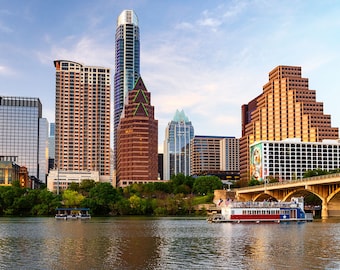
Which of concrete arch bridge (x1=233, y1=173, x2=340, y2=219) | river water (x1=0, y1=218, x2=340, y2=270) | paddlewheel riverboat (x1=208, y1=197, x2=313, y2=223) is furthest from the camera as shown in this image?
paddlewheel riverboat (x1=208, y1=197, x2=313, y2=223)

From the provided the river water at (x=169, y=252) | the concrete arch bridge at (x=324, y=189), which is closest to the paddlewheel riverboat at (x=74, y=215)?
the concrete arch bridge at (x=324, y=189)

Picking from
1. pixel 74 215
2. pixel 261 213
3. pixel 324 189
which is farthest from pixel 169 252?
pixel 74 215

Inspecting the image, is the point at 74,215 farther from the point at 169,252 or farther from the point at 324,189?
the point at 169,252

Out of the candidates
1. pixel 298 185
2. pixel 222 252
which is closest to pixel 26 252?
pixel 222 252

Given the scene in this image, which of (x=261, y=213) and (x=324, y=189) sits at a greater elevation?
(x=324, y=189)

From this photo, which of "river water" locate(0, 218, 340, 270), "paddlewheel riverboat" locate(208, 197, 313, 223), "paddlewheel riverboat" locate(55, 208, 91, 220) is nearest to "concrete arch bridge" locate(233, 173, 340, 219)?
"paddlewheel riverboat" locate(208, 197, 313, 223)

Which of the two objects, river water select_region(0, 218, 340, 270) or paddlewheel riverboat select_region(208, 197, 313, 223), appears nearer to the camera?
river water select_region(0, 218, 340, 270)

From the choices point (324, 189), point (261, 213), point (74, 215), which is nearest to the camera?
point (261, 213)

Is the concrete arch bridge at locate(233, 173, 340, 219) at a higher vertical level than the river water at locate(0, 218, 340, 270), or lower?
higher

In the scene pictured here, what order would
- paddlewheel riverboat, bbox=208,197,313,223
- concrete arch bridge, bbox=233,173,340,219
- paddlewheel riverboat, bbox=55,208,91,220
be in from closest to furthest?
concrete arch bridge, bbox=233,173,340,219
paddlewheel riverboat, bbox=208,197,313,223
paddlewheel riverboat, bbox=55,208,91,220

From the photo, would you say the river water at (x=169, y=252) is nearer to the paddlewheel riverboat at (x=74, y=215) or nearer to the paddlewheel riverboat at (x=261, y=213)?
the paddlewheel riverboat at (x=261, y=213)

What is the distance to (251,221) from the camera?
147875 mm

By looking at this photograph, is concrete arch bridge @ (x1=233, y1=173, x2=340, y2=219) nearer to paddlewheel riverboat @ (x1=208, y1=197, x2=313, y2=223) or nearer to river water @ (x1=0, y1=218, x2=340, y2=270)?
paddlewheel riverboat @ (x1=208, y1=197, x2=313, y2=223)

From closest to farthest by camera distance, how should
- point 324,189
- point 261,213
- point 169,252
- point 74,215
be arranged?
→ point 169,252
point 261,213
point 324,189
point 74,215
